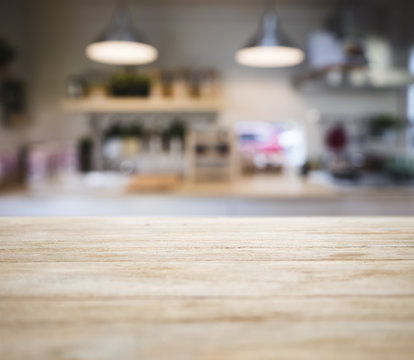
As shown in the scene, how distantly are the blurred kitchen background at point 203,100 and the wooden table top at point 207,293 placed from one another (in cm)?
244

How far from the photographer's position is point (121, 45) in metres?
2.64

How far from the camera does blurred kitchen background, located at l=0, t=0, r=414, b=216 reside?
3.48m

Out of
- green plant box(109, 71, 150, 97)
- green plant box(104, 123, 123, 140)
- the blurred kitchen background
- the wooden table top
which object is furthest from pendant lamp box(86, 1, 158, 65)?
the wooden table top

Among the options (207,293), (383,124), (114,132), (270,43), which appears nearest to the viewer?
(207,293)

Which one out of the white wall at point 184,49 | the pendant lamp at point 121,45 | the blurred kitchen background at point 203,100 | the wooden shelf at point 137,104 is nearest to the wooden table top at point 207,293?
the pendant lamp at point 121,45

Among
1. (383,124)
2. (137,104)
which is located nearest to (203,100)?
(137,104)

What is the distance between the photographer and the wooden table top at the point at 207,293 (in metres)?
0.41

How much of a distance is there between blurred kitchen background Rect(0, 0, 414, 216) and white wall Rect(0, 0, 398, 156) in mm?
10

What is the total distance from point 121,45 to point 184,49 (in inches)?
61.4

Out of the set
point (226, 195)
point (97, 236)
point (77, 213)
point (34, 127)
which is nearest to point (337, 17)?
point (226, 195)

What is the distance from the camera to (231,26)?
13.4ft

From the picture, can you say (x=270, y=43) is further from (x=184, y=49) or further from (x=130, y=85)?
(x=184, y=49)

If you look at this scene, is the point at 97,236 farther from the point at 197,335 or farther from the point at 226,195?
the point at 226,195

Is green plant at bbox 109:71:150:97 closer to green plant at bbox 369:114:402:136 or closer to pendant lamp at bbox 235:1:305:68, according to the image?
pendant lamp at bbox 235:1:305:68
